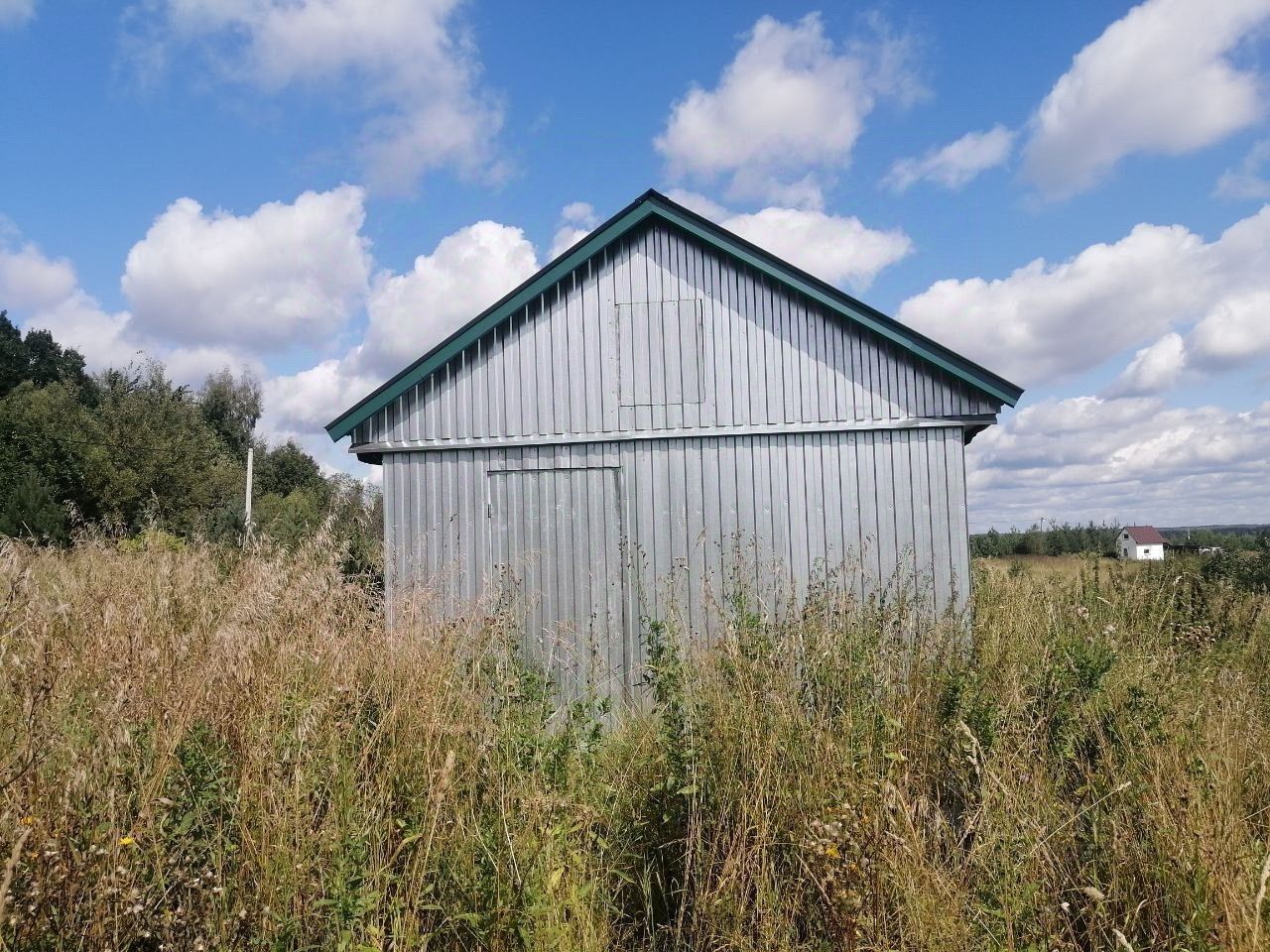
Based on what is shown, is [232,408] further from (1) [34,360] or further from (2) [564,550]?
(2) [564,550]

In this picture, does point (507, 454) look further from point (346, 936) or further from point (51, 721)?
point (346, 936)

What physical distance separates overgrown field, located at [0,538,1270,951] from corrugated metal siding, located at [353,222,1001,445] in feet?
13.4

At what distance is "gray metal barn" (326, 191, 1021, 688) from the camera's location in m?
8.43

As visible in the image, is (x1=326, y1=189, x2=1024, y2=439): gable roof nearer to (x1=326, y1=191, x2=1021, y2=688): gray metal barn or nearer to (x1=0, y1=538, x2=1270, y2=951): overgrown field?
(x1=326, y1=191, x2=1021, y2=688): gray metal barn

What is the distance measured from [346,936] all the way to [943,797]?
300 cm

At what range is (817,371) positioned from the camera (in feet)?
28.5

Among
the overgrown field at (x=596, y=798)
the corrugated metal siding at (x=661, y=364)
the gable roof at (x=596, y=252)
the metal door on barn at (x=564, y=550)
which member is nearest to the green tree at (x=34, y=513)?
the gable roof at (x=596, y=252)

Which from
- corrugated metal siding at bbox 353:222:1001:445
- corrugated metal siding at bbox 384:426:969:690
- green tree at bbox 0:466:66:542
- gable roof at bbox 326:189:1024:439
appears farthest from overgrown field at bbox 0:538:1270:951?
green tree at bbox 0:466:66:542

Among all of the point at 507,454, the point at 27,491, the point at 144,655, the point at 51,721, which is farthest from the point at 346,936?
the point at 27,491

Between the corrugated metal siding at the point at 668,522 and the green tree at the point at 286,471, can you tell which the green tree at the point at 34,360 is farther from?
the corrugated metal siding at the point at 668,522

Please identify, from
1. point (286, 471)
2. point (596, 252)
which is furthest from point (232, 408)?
point (596, 252)

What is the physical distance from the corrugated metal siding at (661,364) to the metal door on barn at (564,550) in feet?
2.00

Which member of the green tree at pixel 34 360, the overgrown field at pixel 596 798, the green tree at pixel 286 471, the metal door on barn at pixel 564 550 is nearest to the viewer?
the overgrown field at pixel 596 798

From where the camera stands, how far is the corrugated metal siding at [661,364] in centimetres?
863
